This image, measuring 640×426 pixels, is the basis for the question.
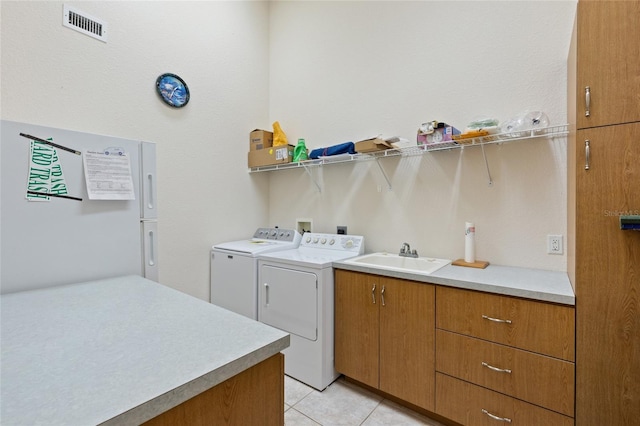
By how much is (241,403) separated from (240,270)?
1.73m

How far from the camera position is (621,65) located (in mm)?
1243

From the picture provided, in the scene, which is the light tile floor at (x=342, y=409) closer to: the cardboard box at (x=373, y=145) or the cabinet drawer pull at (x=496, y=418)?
the cabinet drawer pull at (x=496, y=418)

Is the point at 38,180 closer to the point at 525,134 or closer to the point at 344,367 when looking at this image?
the point at 344,367

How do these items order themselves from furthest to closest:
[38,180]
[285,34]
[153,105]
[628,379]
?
[285,34] < [153,105] < [38,180] < [628,379]

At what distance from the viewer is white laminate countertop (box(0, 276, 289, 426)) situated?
1.96 feet

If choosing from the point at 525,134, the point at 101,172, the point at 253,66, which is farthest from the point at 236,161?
the point at 525,134

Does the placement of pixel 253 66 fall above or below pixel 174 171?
above

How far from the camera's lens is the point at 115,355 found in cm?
79

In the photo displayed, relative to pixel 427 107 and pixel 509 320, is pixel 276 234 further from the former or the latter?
pixel 509 320

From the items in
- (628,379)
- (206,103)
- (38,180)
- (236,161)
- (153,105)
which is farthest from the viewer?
(236,161)

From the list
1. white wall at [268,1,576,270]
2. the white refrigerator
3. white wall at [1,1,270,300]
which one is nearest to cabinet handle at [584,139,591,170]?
white wall at [268,1,576,270]

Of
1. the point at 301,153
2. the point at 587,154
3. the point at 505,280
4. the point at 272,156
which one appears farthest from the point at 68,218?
the point at 587,154

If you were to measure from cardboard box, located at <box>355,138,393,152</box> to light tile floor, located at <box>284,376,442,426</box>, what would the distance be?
5.73ft

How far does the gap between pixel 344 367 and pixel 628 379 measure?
145cm
